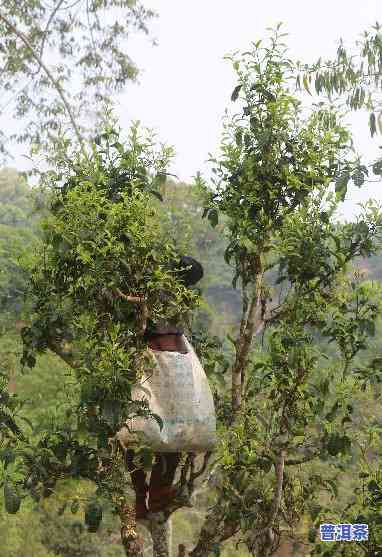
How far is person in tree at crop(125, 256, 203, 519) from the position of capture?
3125mm

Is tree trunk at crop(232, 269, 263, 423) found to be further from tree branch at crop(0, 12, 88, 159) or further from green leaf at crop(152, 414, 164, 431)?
tree branch at crop(0, 12, 88, 159)

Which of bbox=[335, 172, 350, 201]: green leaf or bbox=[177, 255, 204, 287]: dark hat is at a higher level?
bbox=[335, 172, 350, 201]: green leaf

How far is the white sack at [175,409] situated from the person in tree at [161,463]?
3.0 inches

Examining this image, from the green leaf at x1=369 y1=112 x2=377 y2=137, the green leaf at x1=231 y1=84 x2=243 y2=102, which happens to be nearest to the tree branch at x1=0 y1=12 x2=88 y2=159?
the green leaf at x1=369 y1=112 x2=377 y2=137

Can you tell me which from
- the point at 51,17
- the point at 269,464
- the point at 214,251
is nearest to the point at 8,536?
the point at 51,17

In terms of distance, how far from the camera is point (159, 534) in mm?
3234

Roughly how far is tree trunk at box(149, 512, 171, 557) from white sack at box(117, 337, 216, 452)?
1.29ft

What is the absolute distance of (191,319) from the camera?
351cm

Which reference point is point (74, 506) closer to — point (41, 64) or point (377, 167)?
point (377, 167)

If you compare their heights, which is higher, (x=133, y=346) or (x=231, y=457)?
(x=133, y=346)

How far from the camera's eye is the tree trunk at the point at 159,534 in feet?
10.6

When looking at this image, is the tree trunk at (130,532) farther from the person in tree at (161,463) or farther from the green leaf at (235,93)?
the green leaf at (235,93)

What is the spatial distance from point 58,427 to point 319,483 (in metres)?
1.33

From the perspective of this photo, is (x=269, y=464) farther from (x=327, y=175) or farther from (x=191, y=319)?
(x=327, y=175)
